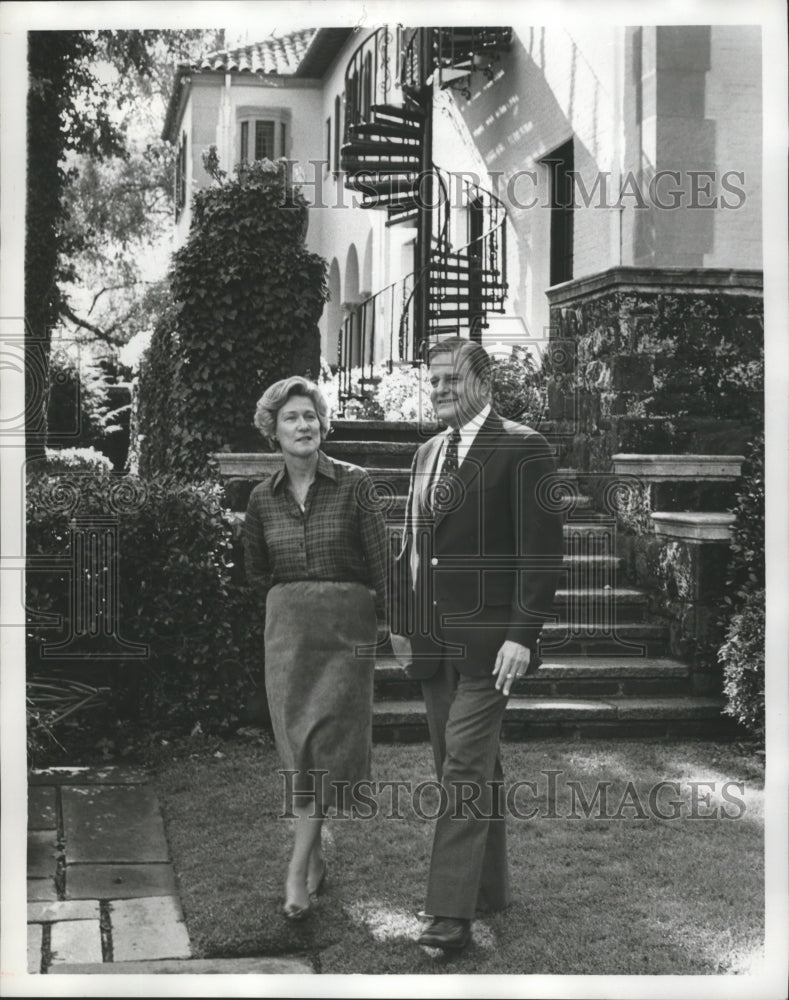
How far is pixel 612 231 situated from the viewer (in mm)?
9188

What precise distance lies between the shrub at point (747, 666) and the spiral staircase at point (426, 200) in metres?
5.03

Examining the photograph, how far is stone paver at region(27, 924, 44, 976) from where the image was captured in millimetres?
3873

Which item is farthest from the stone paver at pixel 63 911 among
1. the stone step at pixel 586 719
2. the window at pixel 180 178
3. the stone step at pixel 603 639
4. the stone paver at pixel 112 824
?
the window at pixel 180 178

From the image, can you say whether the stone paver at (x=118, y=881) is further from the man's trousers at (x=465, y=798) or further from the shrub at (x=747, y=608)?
the shrub at (x=747, y=608)

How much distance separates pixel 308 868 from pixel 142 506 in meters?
2.57

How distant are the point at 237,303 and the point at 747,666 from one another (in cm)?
450

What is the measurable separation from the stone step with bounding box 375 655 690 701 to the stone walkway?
154 cm

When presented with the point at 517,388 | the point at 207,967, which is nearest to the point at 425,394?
the point at 517,388

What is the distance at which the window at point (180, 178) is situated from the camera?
44.6ft

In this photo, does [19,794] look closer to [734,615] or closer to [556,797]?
[556,797]

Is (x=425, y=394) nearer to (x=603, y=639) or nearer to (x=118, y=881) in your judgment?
(x=603, y=639)

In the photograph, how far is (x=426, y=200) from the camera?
37.2 ft

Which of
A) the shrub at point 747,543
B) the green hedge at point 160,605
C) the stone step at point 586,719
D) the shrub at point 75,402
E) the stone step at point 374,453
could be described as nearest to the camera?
the green hedge at point 160,605

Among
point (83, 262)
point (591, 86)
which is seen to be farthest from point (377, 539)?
point (83, 262)
